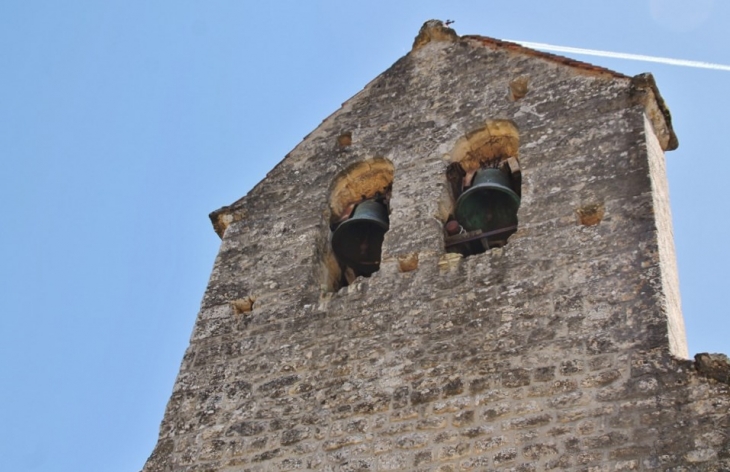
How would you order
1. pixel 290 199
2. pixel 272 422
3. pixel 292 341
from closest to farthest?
pixel 272 422, pixel 292 341, pixel 290 199

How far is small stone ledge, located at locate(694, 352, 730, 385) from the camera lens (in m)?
6.11

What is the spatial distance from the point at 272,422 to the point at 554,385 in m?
1.87

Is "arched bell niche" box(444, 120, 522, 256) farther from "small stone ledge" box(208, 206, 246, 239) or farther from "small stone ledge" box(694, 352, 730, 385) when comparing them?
"small stone ledge" box(694, 352, 730, 385)

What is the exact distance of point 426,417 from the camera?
6816 millimetres

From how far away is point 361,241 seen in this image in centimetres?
902

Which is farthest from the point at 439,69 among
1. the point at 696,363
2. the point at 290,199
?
the point at 696,363

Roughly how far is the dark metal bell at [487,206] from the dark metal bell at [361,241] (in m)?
0.66

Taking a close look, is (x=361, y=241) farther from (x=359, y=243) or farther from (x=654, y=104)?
(x=654, y=104)

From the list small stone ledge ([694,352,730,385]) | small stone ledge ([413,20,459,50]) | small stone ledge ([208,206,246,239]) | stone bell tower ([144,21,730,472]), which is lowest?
small stone ledge ([694,352,730,385])

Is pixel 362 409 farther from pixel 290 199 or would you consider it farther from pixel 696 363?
pixel 290 199

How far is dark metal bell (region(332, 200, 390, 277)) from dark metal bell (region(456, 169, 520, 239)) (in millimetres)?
657

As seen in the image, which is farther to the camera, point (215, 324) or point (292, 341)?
point (215, 324)

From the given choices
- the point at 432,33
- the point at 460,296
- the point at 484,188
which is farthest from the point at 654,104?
the point at 432,33

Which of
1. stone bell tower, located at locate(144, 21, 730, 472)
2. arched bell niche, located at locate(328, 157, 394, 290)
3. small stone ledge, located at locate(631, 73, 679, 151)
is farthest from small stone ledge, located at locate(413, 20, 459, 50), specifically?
small stone ledge, located at locate(631, 73, 679, 151)
